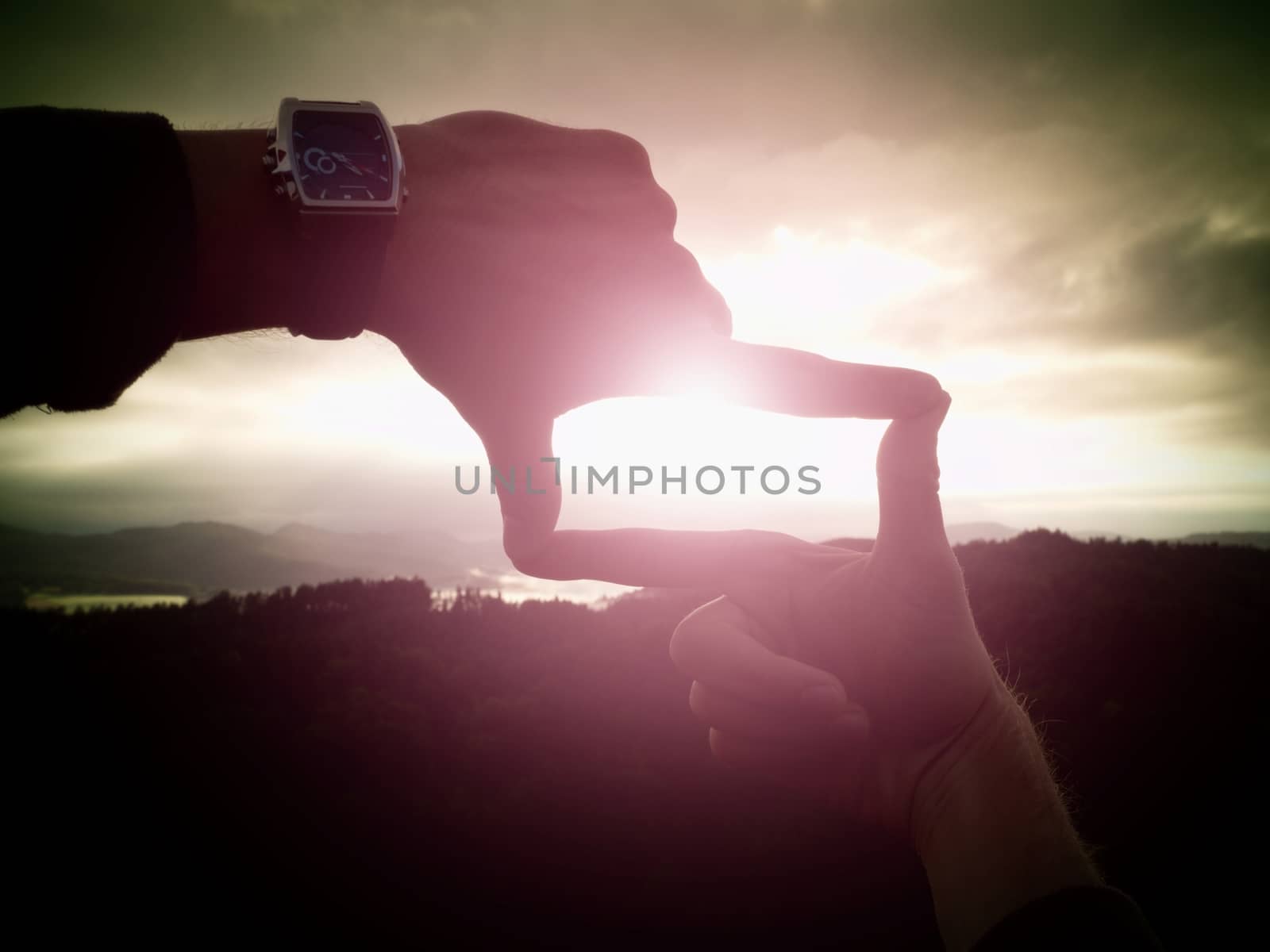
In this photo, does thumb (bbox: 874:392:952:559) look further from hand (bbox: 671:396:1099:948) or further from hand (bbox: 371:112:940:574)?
hand (bbox: 371:112:940:574)

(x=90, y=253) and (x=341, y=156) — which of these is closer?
(x=90, y=253)

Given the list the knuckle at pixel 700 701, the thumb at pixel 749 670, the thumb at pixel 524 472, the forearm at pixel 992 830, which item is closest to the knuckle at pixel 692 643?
the thumb at pixel 749 670

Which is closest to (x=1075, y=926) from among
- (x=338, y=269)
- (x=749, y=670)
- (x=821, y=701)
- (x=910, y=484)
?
(x=821, y=701)

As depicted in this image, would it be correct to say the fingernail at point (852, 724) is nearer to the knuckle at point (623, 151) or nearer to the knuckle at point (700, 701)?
the knuckle at point (700, 701)

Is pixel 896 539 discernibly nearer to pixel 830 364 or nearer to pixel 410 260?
pixel 830 364

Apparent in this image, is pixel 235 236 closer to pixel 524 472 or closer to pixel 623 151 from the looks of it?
pixel 524 472

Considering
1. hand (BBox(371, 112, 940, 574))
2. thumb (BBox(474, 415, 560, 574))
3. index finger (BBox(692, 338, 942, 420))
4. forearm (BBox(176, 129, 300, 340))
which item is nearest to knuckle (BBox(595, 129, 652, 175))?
hand (BBox(371, 112, 940, 574))
